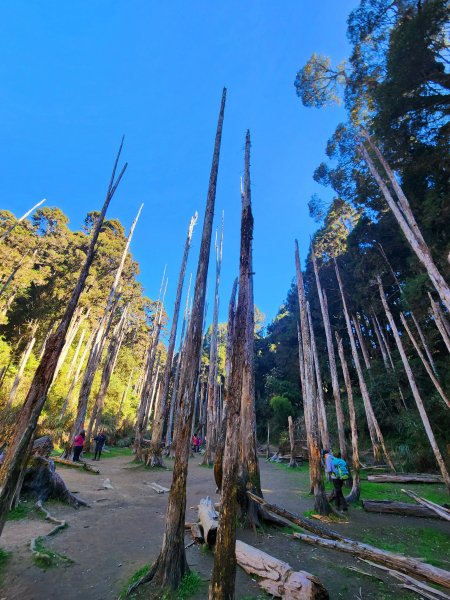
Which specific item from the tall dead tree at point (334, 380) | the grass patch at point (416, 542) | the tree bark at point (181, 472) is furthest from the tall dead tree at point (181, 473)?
the tall dead tree at point (334, 380)

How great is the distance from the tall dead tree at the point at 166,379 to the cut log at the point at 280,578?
9.79m

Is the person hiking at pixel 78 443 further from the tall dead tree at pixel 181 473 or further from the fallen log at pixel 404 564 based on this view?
the fallen log at pixel 404 564

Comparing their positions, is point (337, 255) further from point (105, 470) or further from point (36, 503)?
point (36, 503)

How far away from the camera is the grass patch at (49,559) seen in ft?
14.1

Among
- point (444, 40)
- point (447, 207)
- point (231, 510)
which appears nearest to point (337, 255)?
point (447, 207)

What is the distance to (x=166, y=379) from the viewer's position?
15.4 meters

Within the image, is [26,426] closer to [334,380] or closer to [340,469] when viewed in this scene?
[340,469]

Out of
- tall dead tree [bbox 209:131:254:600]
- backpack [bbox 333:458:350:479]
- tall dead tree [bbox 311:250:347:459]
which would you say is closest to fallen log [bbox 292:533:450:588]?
tall dead tree [bbox 209:131:254:600]

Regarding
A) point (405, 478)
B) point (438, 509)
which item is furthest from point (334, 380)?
point (438, 509)

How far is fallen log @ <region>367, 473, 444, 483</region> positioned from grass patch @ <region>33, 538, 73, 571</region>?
1325cm

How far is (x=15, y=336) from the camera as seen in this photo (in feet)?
73.6

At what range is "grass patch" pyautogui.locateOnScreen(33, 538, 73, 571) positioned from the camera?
4.31m

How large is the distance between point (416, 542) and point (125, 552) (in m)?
6.08

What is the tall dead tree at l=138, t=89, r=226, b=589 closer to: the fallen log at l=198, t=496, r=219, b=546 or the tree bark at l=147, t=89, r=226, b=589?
the tree bark at l=147, t=89, r=226, b=589
